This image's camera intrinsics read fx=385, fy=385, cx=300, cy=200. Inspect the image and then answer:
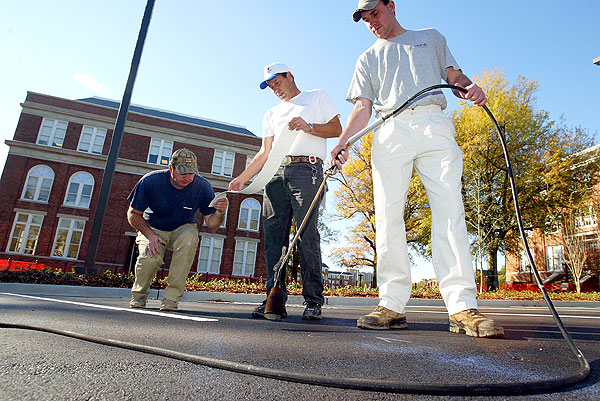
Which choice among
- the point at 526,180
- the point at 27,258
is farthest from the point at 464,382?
the point at 27,258

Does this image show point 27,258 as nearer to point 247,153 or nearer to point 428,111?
point 247,153

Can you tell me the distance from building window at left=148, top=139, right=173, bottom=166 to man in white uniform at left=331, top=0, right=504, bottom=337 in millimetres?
→ 26380

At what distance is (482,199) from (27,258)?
25903 millimetres

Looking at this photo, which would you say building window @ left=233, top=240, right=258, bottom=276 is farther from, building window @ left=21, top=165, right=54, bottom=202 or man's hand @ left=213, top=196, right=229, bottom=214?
man's hand @ left=213, top=196, right=229, bottom=214

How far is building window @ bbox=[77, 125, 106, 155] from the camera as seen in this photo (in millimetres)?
26438

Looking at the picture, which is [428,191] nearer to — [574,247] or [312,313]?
[312,313]

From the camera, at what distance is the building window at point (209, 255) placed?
2662cm

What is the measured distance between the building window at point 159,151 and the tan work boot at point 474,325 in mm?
27239

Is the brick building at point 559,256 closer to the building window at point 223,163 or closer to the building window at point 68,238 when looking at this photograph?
the building window at point 223,163

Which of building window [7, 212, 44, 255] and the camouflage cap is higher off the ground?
building window [7, 212, 44, 255]

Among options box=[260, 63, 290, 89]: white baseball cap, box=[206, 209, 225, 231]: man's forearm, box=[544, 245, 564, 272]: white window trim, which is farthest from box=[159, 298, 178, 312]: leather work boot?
box=[544, 245, 564, 272]: white window trim

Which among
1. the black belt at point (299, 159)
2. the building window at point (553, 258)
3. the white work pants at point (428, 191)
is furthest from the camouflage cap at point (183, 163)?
the building window at point (553, 258)

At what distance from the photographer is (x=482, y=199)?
17.9 meters

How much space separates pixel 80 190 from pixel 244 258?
1184cm
